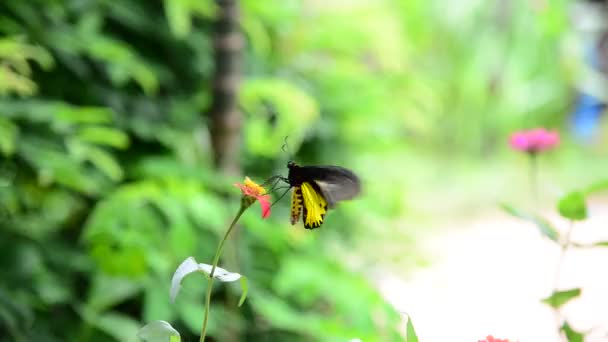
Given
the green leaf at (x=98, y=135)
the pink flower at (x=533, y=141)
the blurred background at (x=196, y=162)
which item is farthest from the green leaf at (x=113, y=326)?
the pink flower at (x=533, y=141)

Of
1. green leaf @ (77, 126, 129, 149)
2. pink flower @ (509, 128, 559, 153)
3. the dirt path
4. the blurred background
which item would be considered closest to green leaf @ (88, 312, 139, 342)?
the blurred background

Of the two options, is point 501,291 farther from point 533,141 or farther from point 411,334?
point 411,334

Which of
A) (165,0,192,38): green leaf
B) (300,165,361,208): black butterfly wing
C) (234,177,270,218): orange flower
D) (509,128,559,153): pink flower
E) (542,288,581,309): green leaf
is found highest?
(165,0,192,38): green leaf

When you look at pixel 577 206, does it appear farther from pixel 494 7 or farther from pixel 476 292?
pixel 494 7

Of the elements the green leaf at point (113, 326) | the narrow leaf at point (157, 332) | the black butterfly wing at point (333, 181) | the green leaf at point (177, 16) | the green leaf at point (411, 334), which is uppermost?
the green leaf at point (177, 16)

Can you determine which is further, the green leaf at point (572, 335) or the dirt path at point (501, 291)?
the dirt path at point (501, 291)

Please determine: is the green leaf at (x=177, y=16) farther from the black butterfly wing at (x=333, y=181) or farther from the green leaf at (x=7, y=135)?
the black butterfly wing at (x=333, y=181)

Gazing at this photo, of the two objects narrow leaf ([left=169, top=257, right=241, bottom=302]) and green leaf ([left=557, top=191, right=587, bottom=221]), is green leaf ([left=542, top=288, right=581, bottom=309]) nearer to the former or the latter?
green leaf ([left=557, top=191, right=587, bottom=221])
